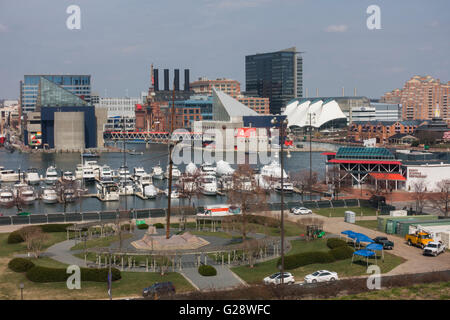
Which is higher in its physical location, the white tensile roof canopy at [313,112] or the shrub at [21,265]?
the white tensile roof canopy at [313,112]

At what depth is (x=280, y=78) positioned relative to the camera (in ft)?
512

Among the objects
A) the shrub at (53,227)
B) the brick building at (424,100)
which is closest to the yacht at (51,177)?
the shrub at (53,227)

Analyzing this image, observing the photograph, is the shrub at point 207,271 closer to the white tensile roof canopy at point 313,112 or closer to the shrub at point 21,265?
the shrub at point 21,265

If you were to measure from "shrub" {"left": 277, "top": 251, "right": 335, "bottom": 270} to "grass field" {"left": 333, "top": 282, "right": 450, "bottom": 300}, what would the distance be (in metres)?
3.85

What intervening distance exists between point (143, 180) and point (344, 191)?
15.3m

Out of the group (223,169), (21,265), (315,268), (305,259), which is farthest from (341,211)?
(223,169)

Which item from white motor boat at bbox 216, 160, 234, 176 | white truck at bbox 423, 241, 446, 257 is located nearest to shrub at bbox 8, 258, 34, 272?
white truck at bbox 423, 241, 446, 257

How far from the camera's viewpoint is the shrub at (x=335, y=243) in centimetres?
1925

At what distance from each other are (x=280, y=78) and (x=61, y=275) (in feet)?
473

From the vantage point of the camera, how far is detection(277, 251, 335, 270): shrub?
55.5ft

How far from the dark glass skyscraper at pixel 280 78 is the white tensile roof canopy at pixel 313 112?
3371 centimetres
